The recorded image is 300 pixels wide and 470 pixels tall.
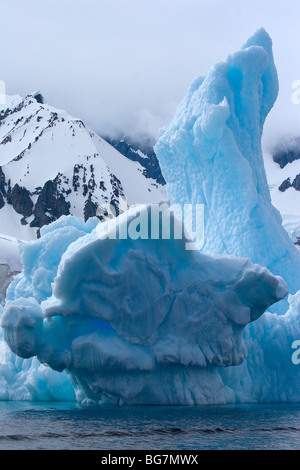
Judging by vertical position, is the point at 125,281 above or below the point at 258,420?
above

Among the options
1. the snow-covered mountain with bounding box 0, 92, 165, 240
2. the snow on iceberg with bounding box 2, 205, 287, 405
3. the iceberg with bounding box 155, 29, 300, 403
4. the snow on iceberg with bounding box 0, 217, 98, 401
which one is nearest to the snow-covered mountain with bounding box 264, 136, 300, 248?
the snow-covered mountain with bounding box 0, 92, 165, 240

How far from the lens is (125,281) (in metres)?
12.7

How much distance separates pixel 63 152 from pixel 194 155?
8450cm

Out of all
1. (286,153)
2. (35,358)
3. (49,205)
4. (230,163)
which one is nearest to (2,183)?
(49,205)

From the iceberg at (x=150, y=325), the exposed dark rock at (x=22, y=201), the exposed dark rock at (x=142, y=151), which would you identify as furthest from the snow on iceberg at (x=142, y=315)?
the exposed dark rock at (x=142, y=151)

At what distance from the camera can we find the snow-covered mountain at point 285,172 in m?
89.8

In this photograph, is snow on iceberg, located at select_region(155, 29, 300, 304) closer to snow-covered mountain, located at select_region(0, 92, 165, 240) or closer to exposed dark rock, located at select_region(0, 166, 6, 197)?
snow-covered mountain, located at select_region(0, 92, 165, 240)

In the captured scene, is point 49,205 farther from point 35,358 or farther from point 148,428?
point 148,428

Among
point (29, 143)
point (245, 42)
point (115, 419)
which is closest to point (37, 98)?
point (29, 143)

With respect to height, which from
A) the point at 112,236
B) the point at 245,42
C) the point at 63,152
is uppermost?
the point at 63,152

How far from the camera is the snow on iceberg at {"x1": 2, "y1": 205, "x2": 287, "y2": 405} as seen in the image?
12.5 m
